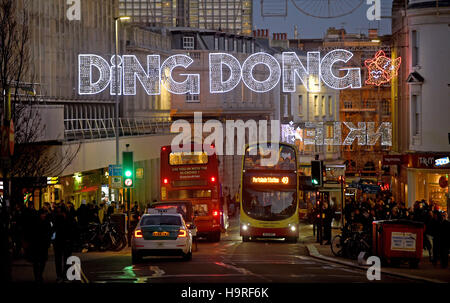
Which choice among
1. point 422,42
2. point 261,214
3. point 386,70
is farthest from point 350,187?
point 261,214

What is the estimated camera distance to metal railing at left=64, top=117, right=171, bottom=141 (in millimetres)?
41375

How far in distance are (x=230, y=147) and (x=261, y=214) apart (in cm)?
3752

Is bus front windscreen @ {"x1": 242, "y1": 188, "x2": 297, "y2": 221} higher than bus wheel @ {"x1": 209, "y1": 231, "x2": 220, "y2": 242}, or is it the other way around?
bus front windscreen @ {"x1": 242, "y1": 188, "x2": 297, "y2": 221}

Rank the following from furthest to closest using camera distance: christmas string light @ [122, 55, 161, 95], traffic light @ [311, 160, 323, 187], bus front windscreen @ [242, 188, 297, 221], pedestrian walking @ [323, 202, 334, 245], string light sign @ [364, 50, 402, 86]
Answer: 1. christmas string light @ [122, 55, 161, 95]
2. string light sign @ [364, 50, 402, 86]
3. bus front windscreen @ [242, 188, 297, 221]
4. pedestrian walking @ [323, 202, 334, 245]
5. traffic light @ [311, 160, 323, 187]

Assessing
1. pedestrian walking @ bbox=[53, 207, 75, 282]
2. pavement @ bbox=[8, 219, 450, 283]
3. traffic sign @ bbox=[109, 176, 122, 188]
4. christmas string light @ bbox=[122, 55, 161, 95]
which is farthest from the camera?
christmas string light @ bbox=[122, 55, 161, 95]

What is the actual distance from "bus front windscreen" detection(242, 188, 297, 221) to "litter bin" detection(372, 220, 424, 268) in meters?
13.0

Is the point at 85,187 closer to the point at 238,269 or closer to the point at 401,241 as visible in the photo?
the point at 238,269

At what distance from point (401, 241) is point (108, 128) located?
21.7 metres

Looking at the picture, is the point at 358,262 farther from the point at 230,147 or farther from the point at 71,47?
the point at 230,147

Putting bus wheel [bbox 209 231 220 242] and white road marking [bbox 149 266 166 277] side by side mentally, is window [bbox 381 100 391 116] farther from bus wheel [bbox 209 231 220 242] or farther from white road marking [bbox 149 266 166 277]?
white road marking [bbox 149 266 166 277]

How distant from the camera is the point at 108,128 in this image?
44469 millimetres

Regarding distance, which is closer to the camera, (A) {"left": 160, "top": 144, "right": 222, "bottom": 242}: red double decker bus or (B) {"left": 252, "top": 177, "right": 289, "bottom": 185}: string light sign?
(B) {"left": 252, "top": 177, "right": 289, "bottom": 185}: string light sign

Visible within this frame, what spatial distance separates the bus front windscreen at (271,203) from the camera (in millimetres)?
38656

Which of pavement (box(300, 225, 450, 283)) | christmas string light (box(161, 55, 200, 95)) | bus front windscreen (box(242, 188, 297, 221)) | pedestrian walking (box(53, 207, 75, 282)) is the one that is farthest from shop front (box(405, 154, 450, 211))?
pedestrian walking (box(53, 207, 75, 282))
